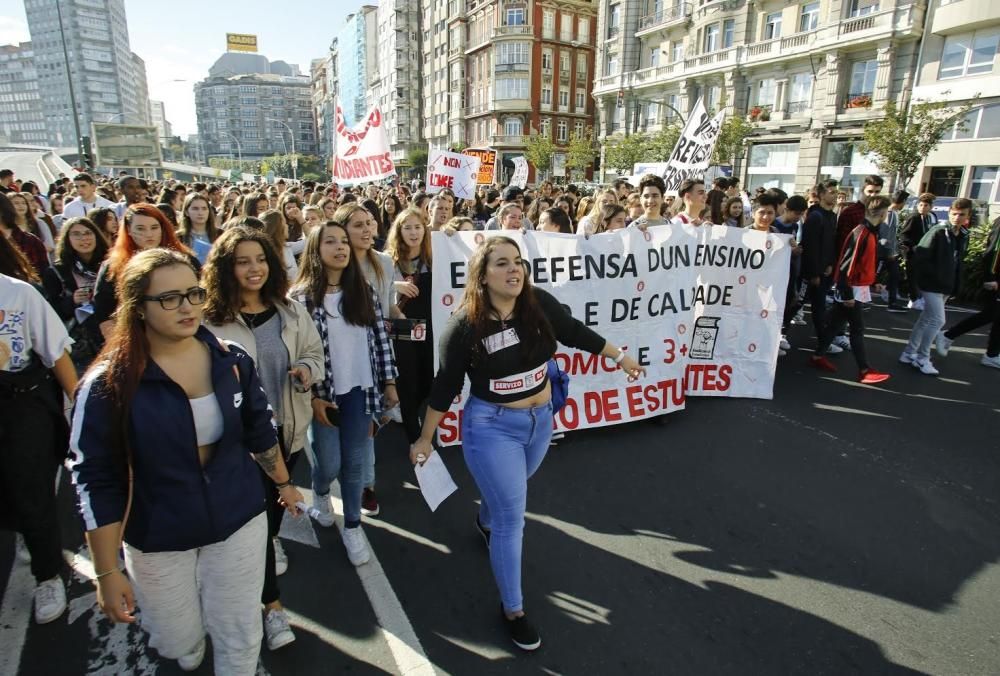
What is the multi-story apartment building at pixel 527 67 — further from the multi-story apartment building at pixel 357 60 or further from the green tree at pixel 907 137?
the green tree at pixel 907 137

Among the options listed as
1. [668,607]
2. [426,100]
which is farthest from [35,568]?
[426,100]

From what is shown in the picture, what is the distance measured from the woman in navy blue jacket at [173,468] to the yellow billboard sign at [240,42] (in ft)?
639

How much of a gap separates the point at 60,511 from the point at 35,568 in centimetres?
118

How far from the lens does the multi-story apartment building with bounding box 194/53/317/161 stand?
545 ft

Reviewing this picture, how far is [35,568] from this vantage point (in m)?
2.94

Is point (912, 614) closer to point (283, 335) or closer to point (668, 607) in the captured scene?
point (668, 607)

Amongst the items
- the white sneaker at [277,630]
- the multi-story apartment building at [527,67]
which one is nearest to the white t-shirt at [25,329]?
→ the white sneaker at [277,630]

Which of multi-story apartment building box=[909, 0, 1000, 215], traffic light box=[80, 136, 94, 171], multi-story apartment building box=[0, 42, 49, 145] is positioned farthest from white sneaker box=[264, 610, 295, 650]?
multi-story apartment building box=[0, 42, 49, 145]

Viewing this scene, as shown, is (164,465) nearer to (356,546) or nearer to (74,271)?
(356,546)

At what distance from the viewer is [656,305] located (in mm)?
5160

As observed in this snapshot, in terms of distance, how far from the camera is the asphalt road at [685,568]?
2.65 m

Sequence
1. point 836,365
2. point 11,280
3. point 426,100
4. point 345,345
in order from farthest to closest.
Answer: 1. point 426,100
2. point 836,365
3. point 345,345
4. point 11,280

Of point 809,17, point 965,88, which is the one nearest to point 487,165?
point 965,88

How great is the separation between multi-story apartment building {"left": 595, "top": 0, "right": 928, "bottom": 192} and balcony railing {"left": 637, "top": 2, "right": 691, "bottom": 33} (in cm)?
8
